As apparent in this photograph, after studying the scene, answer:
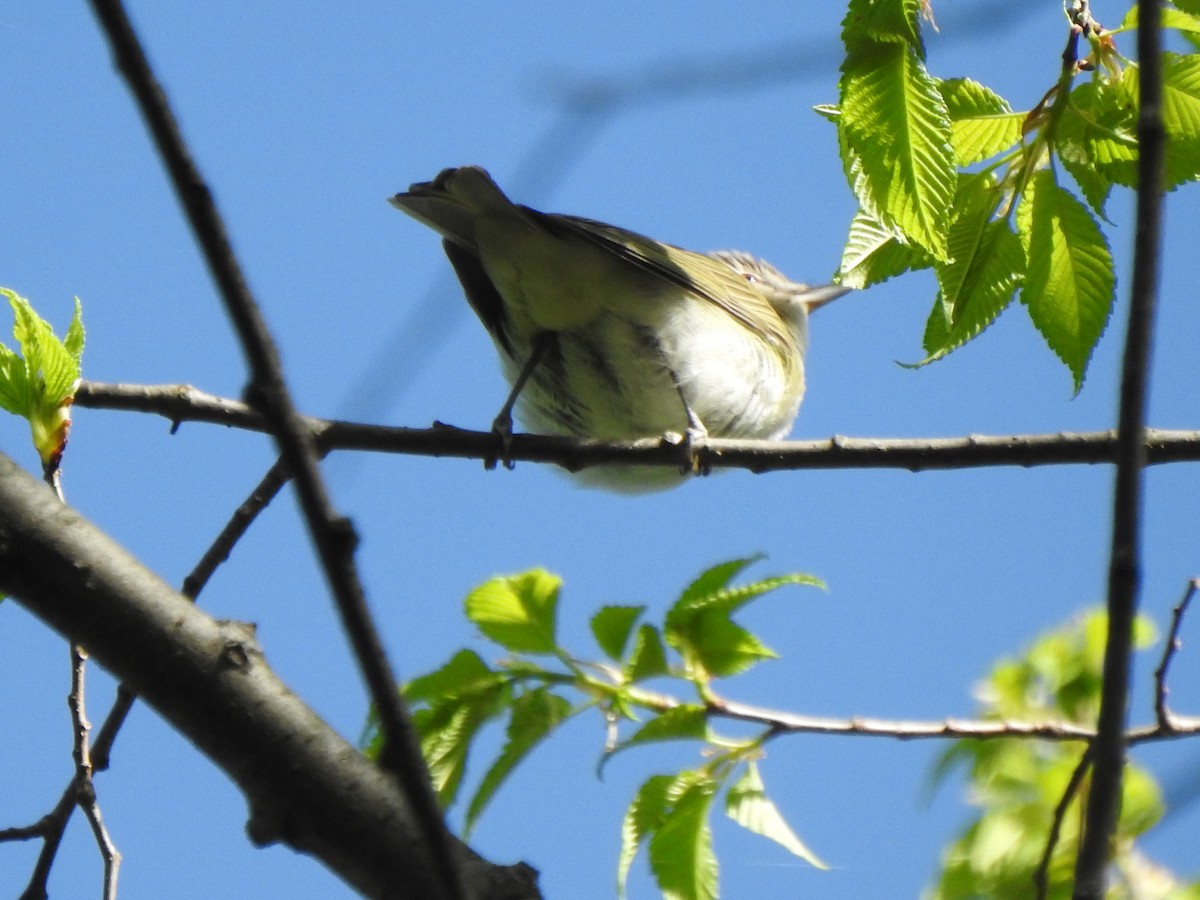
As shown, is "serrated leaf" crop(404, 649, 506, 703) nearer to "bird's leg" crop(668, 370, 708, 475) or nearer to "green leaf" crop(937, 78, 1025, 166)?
"bird's leg" crop(668, 370, 708, 475)

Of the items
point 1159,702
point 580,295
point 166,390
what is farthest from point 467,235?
point 1159,702

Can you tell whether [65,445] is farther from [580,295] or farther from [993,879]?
[580,295]

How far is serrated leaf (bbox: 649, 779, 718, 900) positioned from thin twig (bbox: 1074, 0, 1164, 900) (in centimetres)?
114

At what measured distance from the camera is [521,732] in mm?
2441

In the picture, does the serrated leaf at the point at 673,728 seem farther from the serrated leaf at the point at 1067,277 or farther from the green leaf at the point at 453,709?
Answer: the serrated leaf at the point at 1067,277

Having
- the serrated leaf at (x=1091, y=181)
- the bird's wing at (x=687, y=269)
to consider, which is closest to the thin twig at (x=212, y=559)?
the serrated leaf at (x=1091, y=181)

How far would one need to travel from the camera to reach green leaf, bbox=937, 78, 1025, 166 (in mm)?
2518

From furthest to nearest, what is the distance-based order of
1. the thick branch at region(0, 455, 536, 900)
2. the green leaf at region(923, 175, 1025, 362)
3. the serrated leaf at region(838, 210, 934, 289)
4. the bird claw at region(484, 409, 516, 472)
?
1. the bird claw at region(484, 409, 516, 472)
2. the serrated leaf at region(838, 210, 934, 289)
3. the green leaf at region(923, 175, 1025, 362)
4. the thick branch at region(0, 455, 536, 900)

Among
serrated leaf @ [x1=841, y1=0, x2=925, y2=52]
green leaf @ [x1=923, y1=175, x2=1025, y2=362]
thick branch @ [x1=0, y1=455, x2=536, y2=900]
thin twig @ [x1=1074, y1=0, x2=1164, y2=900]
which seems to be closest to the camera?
thin twig @ [x1=1074, y1=0, x2=1164, y2=900]

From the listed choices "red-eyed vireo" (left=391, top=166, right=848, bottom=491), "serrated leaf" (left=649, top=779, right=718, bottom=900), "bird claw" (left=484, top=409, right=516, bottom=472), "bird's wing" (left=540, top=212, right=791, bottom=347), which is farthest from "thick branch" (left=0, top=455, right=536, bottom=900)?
"bird's wing" (left=540, top=212, right=791, bottom=347)

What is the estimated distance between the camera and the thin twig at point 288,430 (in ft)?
3.44

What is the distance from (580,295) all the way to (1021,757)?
7.22 ft

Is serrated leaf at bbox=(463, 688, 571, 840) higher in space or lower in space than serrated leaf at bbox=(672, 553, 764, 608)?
lower

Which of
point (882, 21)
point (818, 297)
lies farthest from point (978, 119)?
point (818, 297)
